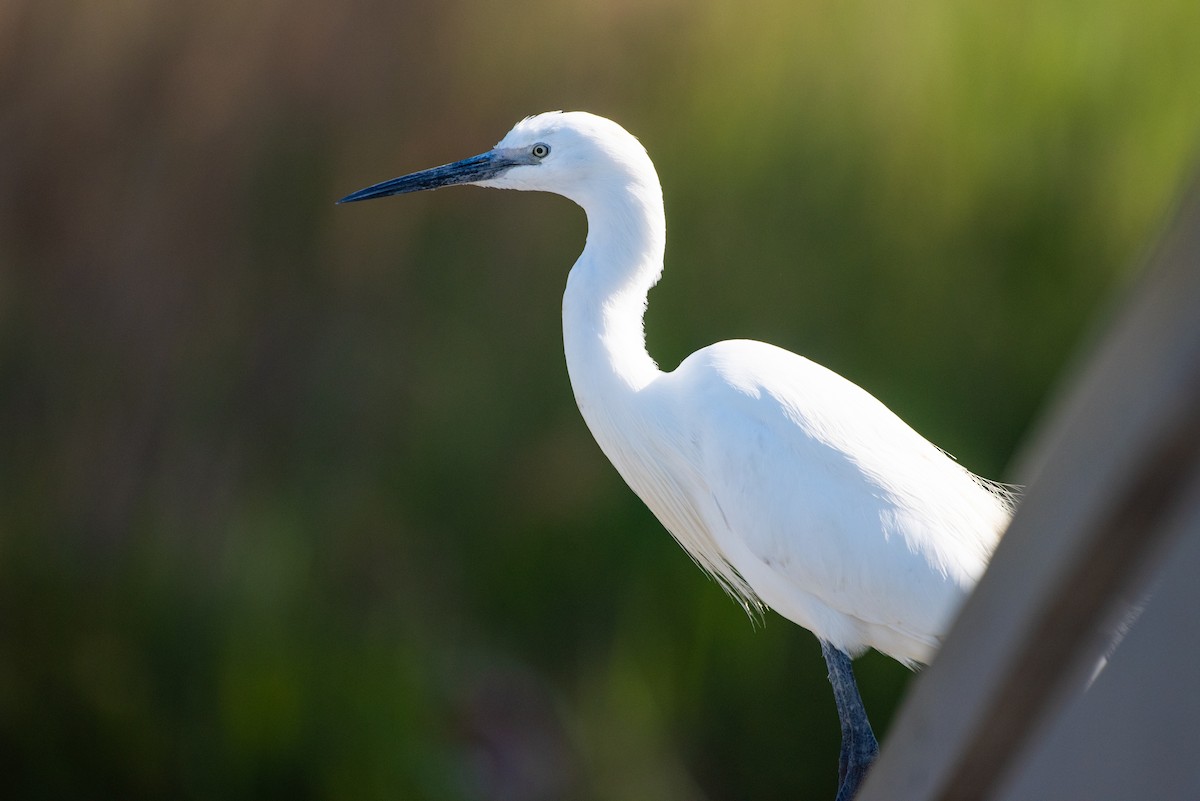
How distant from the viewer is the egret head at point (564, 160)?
130 centimetres

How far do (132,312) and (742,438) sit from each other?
4.48 ft

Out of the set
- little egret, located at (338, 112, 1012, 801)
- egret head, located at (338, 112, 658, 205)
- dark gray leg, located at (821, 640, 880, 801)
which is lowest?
dark gray leg, located at (821, 640, 880, 801)

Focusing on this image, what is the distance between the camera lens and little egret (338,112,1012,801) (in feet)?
4.11

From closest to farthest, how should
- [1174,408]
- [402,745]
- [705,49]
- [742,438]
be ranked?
1. [1174,408]
2. [742,438]
3. [705,49]
4. [402,745]

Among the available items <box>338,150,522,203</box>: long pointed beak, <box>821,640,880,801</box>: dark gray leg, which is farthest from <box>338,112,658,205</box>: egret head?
<box>821,640,880,801</box>: dark gray leg

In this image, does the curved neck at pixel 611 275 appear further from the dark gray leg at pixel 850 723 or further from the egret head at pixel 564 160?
the dark gray leg at pixel 850 723

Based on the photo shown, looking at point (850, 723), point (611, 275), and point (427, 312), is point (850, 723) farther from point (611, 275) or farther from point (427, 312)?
point (427, 312)

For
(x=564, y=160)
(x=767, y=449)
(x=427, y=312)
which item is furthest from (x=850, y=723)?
(x=427, y=312)

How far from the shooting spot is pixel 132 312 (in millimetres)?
2062

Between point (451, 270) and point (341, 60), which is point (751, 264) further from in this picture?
point (341, 60)

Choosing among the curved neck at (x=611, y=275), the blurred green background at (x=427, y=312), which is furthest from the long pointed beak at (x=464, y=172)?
the blurred green background at (x=427, y=312)

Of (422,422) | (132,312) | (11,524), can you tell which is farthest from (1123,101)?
(11,524)

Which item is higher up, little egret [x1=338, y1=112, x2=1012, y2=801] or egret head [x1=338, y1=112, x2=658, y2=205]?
egret head [x1=338, y1=112, x2=658, y2=205]

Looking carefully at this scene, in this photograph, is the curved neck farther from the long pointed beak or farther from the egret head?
the long pointed beak
